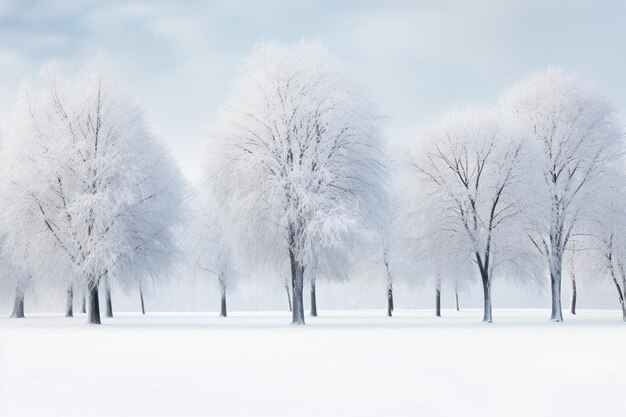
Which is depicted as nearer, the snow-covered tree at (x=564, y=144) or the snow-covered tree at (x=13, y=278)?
the snow-covered tree at (x=564, y=144)

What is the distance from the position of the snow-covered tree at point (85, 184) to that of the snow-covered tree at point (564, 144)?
22.0 m

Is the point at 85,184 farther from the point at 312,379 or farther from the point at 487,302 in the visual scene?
the point at 312,379

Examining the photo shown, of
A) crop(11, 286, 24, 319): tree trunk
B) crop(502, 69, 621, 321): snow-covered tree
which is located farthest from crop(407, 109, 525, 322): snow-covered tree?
crop(11, 286, 24, 319): tree trunk

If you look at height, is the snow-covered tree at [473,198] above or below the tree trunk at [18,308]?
above

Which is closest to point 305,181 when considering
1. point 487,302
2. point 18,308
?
point 487,302

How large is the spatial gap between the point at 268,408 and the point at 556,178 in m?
37.4

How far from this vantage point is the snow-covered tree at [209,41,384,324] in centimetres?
3466

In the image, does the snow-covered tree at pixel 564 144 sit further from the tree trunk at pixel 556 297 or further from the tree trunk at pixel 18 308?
the tree trunk at pixel 18 308

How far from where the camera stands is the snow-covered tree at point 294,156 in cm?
3466

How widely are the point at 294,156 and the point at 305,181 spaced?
1702 millimetres

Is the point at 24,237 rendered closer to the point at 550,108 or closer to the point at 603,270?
the point at 550,108

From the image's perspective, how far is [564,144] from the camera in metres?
43.2

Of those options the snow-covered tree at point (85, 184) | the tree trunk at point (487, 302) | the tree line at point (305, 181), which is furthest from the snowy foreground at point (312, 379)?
the tree trunk at point (487, 302)

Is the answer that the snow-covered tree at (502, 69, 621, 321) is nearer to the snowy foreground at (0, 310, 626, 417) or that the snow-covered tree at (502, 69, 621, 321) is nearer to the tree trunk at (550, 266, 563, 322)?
Result: the tree trunk at (550, 266, 563, 322)
